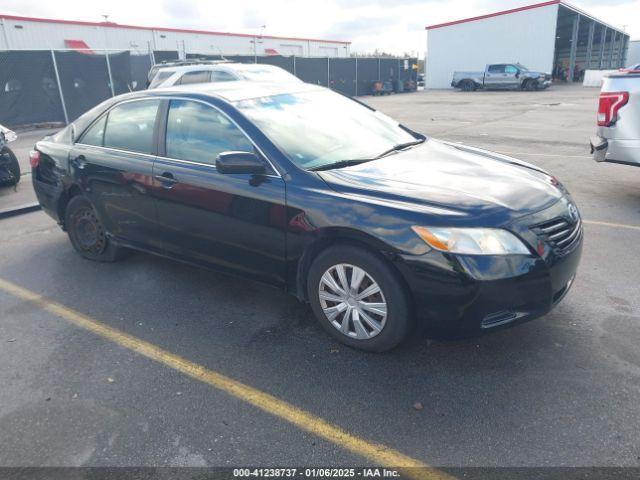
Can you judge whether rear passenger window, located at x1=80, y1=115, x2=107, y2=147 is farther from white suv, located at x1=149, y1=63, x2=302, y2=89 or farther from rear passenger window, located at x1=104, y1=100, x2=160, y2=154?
white suv, located at x1=149, y1=63, x2=302, y2=89

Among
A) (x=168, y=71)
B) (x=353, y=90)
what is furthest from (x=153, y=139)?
(x=353, y=90)

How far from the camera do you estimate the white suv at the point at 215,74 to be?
35.1ft

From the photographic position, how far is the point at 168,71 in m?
12.1

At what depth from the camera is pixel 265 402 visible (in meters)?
2.76

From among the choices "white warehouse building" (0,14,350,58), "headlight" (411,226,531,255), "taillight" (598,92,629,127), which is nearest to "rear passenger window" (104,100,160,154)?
"headlight" (411,226,531,255)

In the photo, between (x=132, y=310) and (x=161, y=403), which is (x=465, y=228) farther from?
(x=132, y=310)

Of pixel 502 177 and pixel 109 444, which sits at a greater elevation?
pixel 502 177

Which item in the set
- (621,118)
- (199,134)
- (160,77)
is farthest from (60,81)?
(621,118)

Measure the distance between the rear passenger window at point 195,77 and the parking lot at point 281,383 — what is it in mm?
7523

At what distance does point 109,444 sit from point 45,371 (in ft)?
3.07

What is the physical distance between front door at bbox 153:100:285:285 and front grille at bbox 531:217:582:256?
158 centimetres

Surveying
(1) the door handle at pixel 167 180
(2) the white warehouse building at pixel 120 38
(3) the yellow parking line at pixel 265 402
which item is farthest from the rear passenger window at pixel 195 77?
(2) the white warehouse building at pixel 120 38

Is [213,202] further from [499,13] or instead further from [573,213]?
[499,13]

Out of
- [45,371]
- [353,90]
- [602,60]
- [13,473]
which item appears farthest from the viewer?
[602,60]
